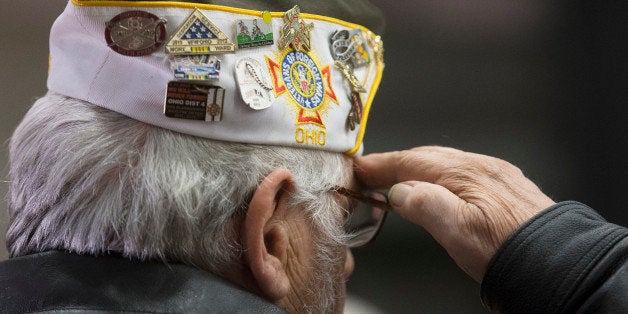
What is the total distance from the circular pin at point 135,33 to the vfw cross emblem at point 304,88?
0.16 m

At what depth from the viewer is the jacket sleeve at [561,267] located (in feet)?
2.96

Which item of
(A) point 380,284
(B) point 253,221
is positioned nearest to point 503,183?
(B) point 253,221

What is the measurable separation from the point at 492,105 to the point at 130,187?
1583 mm

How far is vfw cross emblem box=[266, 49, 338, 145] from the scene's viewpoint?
915 mm

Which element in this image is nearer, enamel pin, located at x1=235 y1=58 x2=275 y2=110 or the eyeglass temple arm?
enamel pin, located at x1=235 y1=58 x2=275 y2=110

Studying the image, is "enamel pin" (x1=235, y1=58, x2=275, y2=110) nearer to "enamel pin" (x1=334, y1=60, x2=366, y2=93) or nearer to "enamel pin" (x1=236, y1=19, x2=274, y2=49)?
"enamel pin" (x1=236, y1=19, x2=274, y2=49)

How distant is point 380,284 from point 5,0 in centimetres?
144

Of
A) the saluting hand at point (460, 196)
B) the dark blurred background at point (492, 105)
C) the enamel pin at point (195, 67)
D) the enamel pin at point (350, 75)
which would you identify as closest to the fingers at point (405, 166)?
the saluting hand at point (460, 196)

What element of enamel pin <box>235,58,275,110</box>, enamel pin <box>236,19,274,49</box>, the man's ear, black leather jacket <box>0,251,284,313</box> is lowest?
black leather jacket <box>0,251,284,313</box>

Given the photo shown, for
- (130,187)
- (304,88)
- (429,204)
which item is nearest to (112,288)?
(130,187)

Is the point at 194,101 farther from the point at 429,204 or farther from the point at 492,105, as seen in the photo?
the point at 492,105

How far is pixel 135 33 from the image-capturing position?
844mm

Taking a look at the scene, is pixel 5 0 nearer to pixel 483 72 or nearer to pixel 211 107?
pixel 211 107

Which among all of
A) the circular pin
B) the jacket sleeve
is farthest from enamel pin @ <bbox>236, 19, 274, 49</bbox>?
the jacket sleeve
